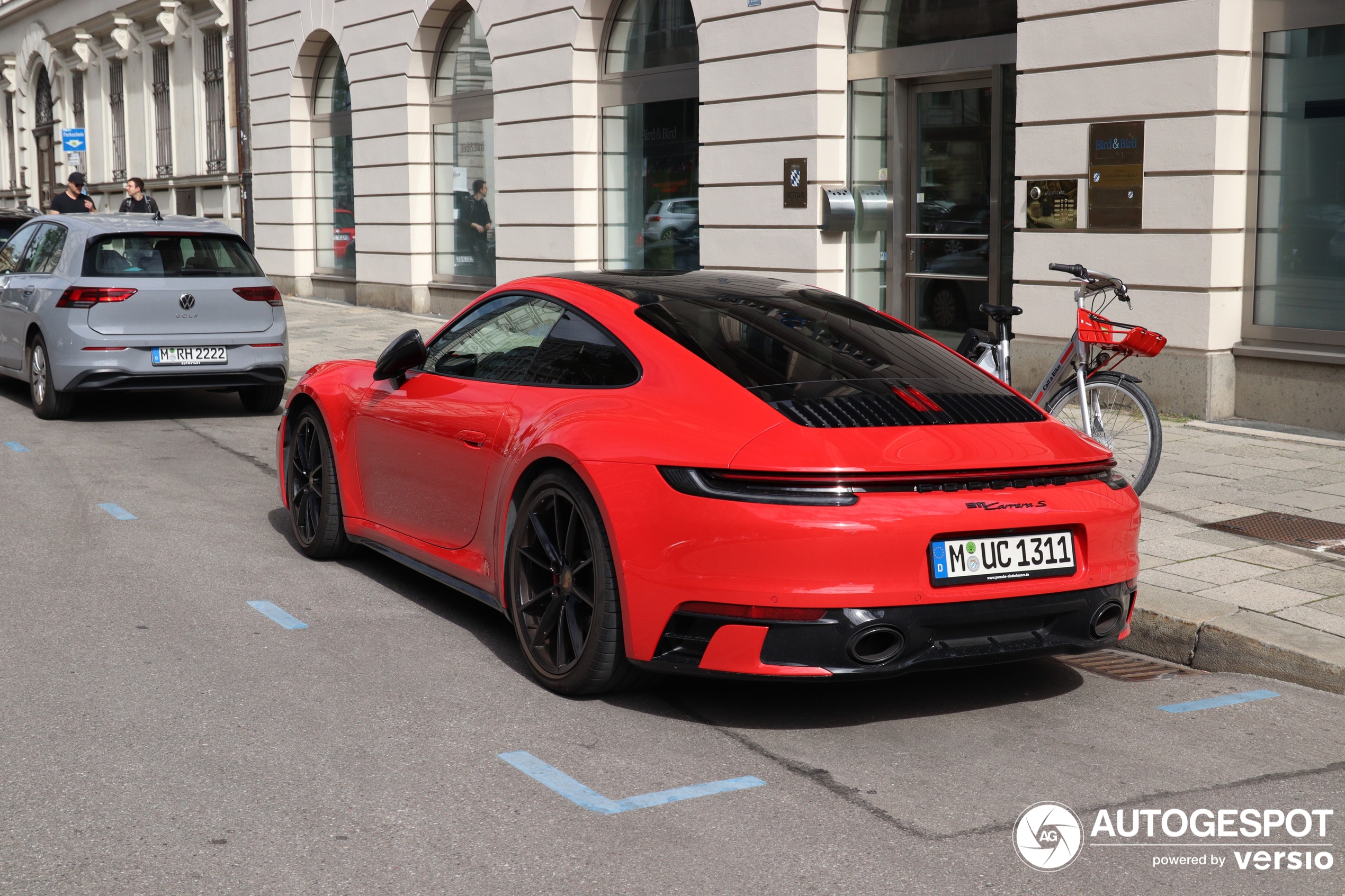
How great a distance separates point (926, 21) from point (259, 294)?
619cm

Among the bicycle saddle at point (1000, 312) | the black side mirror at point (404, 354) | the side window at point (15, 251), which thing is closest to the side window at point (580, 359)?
the black side mirror at point (404, 354)

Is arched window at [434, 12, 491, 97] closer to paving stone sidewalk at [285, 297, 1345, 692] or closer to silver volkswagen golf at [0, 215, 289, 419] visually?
silver volkswagen golf at [0, 215, 289, 419]

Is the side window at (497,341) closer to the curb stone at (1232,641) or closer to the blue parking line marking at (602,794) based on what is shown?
the blue parking line marking at (602,794)

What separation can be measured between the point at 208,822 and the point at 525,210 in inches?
591

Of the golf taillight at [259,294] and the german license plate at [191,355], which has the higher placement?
the golf taillight at [259,294]

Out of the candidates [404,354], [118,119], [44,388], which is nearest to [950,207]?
[44,388]

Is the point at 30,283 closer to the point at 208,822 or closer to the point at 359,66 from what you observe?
the point at 208,822

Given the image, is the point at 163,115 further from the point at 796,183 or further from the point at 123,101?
the point at 796,183

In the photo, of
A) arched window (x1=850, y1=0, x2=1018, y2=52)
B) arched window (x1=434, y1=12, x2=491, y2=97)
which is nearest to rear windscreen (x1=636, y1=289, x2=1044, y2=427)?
arched window (x1=850, y1=0, x2=1018, y2=52)

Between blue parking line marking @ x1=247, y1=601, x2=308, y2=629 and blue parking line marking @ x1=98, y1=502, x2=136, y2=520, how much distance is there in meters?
2.07

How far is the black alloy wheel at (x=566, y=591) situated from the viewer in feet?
14.5

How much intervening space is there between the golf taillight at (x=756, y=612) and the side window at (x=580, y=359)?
872 mm

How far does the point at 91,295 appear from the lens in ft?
35.2

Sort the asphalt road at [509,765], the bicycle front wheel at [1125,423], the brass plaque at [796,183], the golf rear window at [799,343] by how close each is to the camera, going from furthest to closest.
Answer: the brass plaque at [796,183], the bicycle front wheel at [1125,423], the golf rear window at [799,343], the asphalt road at [509,765]
